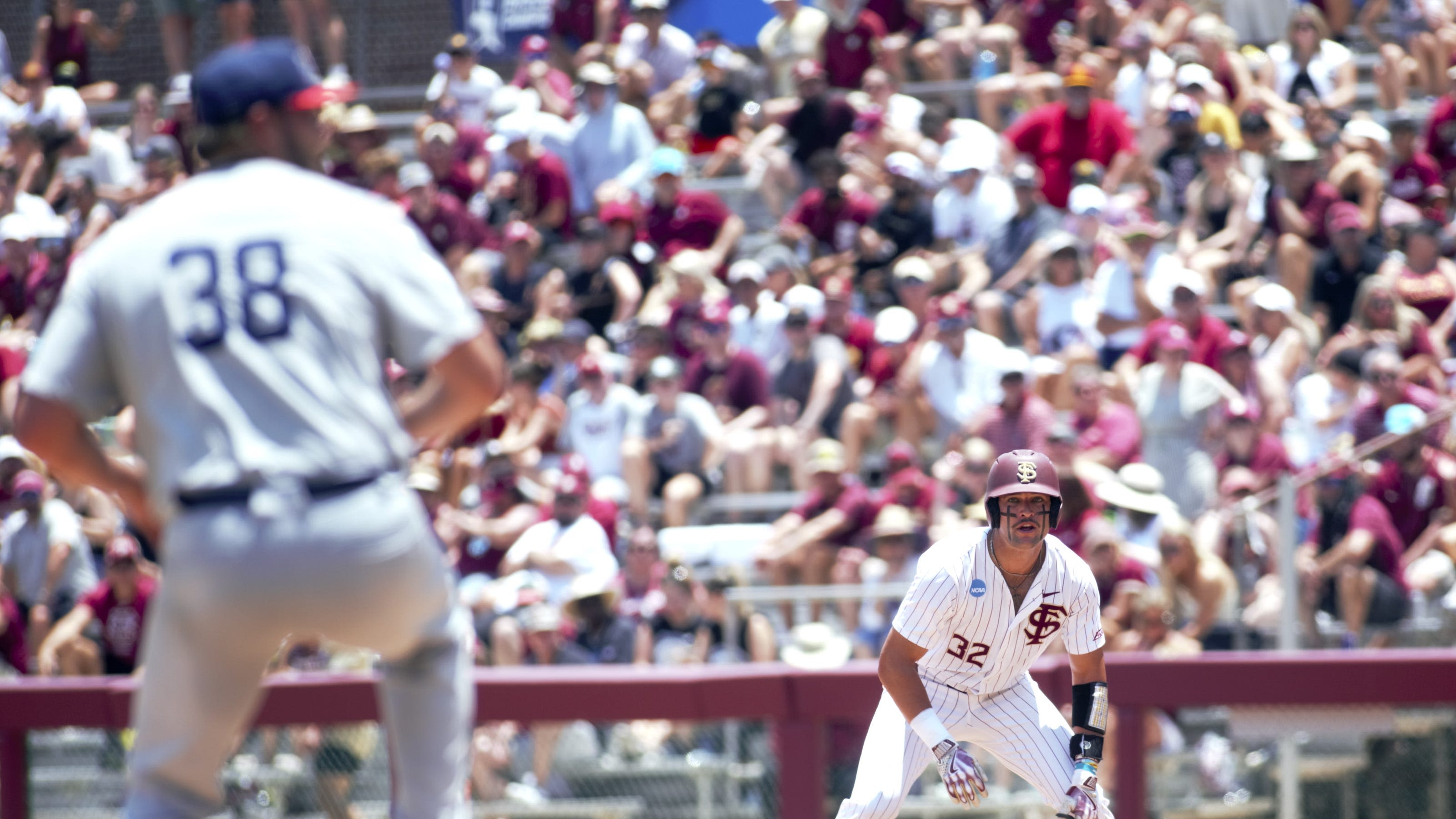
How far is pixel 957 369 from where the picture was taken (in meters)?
10.8

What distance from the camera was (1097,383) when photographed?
1005 cm

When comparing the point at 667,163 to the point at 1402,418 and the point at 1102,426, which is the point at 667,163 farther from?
the point at 1402,418

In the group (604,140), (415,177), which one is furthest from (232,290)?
(604,140)

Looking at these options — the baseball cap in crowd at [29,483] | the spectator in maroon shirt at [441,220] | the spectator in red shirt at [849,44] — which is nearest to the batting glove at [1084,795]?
the baseball cap in crowd at [29,483]

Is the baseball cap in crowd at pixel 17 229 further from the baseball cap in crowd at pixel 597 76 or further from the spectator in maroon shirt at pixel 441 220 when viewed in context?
the baseball cap in crowd at pixel 597 76

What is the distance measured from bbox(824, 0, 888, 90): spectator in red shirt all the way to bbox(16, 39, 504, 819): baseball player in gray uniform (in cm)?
1086

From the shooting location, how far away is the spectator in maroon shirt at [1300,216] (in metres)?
11.1

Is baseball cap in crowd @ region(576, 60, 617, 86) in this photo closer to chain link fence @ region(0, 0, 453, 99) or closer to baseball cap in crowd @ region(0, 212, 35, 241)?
baseball cap in crowd @ region(0, 212, 35, 241)

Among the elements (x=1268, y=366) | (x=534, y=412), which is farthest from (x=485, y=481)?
(x=1268, y=366)

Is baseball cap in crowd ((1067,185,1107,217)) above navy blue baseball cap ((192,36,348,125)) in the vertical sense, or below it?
below

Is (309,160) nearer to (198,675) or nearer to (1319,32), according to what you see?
(198,675)

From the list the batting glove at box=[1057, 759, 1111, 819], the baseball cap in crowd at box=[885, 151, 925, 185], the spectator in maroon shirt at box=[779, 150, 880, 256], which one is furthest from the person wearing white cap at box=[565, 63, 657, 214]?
the batting glove at box=[1057, 759, 1111, 819]

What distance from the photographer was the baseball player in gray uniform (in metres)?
3.19

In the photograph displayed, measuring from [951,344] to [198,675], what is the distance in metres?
7.93
